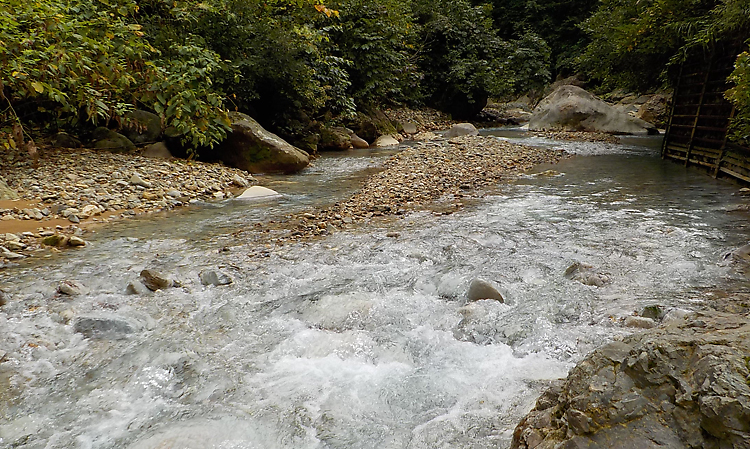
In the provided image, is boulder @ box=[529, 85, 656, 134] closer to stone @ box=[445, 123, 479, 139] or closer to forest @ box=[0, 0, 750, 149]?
forest @ box=[0, 0, 750, 149]

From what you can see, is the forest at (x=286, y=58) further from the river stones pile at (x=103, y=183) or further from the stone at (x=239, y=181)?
the stone at (x=239, y=181)

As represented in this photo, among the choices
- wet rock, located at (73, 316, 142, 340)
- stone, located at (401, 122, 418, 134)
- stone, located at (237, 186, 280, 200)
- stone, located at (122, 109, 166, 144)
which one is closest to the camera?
wet rock, located at (73, 316, 142, 340)

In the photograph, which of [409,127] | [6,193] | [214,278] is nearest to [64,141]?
[6,193]

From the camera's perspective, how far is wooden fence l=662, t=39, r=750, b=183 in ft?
25.7

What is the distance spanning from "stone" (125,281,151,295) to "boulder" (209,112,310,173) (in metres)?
5.38

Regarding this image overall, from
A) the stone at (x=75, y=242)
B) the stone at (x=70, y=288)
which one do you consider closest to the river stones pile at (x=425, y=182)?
the stone at (x=75, y=242)

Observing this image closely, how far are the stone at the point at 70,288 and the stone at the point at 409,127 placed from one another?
14.2m

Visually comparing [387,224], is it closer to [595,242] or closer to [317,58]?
[595,242]

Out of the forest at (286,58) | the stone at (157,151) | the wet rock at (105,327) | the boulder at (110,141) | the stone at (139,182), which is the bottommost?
the wet rock at (105,327)

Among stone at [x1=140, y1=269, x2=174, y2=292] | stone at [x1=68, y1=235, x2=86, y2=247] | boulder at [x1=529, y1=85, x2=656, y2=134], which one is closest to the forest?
stone at [x1=68, y1=235, x2=86, y2=247]

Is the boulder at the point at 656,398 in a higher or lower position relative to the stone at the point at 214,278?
higher

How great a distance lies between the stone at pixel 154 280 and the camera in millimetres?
3645

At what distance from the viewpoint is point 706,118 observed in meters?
8.99

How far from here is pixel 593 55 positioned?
544 inches
